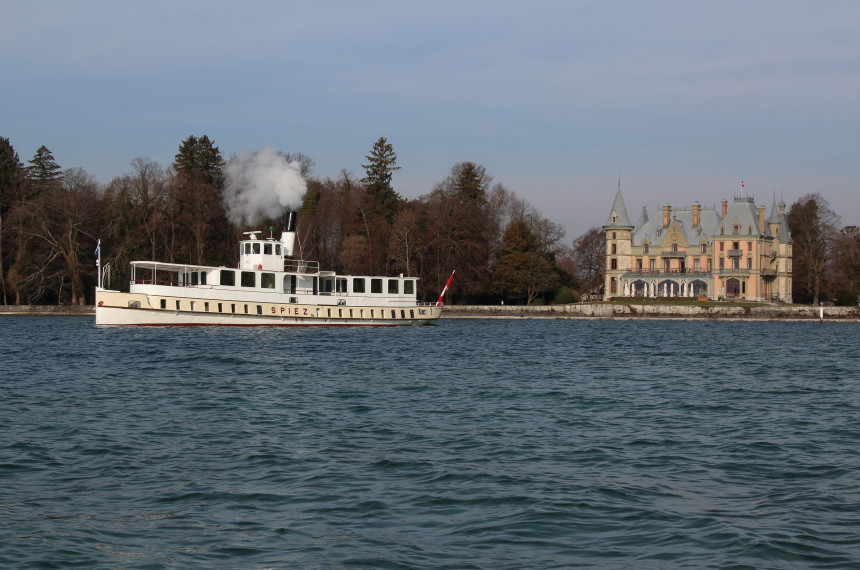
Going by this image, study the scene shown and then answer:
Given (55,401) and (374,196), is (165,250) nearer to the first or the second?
(374,196)

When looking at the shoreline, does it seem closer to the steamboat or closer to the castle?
the castle

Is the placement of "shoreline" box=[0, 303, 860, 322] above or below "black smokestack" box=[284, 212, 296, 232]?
below

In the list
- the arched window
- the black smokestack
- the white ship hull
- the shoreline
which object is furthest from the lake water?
the arched window

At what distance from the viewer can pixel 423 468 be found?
→ 39.6 feet

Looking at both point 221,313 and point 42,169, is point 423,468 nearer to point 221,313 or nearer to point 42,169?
point 221,313

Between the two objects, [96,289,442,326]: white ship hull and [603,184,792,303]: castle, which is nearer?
[96,289,442,326]: white ship hull

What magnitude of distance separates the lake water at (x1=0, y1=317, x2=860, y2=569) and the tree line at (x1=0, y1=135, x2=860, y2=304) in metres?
45.4

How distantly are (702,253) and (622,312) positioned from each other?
68.8 ft

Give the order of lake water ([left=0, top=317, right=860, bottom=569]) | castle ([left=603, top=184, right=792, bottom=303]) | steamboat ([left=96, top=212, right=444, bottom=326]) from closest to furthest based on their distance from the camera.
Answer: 1. lake water ([left=0, top=317, right=860, bottom=569])
2. steamboat ([left=96, top=212, right=444, bottom=326])
3. castle ([left=603, top=184, right=792, bottom=303])

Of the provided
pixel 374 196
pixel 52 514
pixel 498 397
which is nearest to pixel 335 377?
pixel 498 397

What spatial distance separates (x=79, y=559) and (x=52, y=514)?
164 cm

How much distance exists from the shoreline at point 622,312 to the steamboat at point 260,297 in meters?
16.9

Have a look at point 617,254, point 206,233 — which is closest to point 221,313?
point 206,233

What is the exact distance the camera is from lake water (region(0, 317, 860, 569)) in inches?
340
